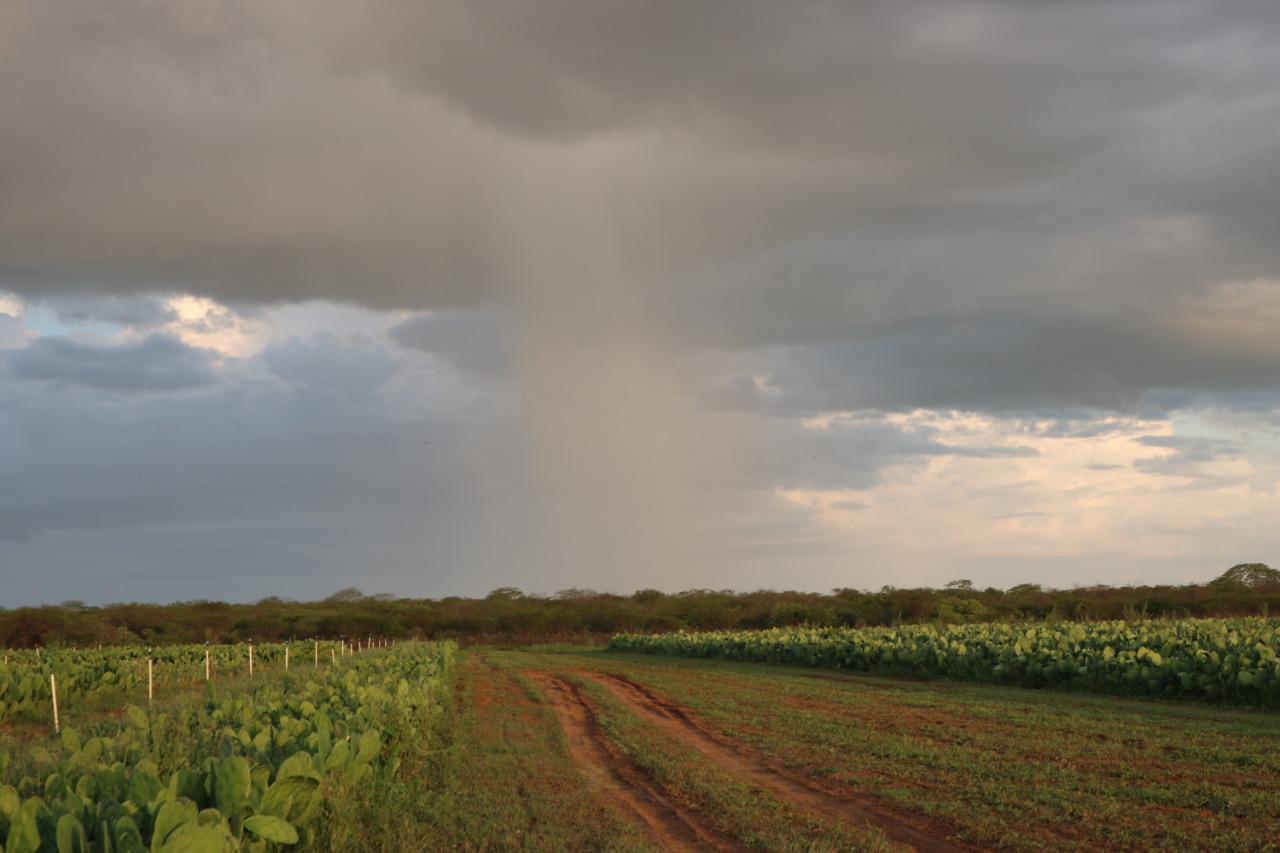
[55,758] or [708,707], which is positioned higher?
[55,758]

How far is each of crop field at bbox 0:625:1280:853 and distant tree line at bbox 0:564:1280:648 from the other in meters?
41.5

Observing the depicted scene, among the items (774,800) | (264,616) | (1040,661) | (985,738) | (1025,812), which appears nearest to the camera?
(1025,812)

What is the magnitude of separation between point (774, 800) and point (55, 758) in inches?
244

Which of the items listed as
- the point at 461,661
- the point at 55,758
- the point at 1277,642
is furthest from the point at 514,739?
the point at 461,661

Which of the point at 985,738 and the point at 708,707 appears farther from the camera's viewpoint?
the point at 708,707

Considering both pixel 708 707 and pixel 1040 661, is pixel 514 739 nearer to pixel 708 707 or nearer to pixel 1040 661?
pixel 708 707

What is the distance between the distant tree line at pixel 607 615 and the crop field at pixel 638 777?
136 ft

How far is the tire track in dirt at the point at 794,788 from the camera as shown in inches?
331

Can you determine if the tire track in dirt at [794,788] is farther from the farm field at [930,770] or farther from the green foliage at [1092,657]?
the green foliage at [1092,657]

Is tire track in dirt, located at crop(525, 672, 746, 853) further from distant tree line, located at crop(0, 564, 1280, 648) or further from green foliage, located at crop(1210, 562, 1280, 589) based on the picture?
green foliage, located at crop(1210, 562, 1280, 589)

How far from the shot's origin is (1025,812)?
9102 millimetres

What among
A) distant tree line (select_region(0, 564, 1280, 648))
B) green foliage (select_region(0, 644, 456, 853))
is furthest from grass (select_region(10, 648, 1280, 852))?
distant tree line (select_region(0, 564, 1280, 648))

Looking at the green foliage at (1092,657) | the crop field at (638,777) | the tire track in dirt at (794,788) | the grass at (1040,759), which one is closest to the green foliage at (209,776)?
the crop field at (638,777)

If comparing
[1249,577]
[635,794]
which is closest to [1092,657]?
[635,794]
